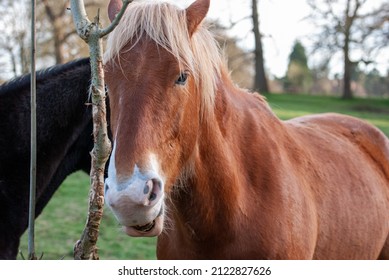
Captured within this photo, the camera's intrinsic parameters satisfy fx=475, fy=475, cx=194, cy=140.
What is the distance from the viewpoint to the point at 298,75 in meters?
34.6

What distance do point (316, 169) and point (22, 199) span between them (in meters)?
1.91

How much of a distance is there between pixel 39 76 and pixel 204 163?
1636 mm

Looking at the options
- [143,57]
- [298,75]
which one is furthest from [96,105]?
[298,75]

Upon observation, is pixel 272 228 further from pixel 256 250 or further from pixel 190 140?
pixel 190 140

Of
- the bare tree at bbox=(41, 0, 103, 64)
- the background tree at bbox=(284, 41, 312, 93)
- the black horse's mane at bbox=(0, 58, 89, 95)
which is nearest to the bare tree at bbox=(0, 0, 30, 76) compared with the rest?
the bare tree at bbox=(41, 0, 103, 64)

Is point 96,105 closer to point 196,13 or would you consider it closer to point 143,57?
point 143,57

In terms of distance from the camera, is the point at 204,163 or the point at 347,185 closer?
the point at 204,163

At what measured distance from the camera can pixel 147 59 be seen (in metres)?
2.06

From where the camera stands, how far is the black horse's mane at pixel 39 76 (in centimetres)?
323

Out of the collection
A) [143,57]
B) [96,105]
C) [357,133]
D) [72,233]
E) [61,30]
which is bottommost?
[72,233]

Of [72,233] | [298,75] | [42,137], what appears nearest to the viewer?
[42,137]

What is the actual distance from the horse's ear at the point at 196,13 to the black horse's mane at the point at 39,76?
1391 mm

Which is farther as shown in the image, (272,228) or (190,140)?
(272,228)
